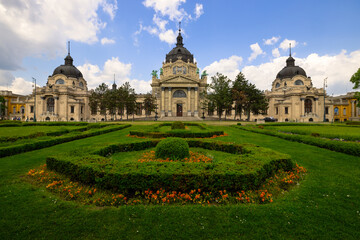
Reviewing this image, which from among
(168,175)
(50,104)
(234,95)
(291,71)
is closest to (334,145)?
(168,175)

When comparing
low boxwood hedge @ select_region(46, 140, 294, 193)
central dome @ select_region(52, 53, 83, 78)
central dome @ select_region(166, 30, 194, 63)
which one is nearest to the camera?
low boxwood hedge @ select_region(46, 140, 294, 193)

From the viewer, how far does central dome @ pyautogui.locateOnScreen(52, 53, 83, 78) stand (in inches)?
2569

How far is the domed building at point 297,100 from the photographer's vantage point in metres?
59.1

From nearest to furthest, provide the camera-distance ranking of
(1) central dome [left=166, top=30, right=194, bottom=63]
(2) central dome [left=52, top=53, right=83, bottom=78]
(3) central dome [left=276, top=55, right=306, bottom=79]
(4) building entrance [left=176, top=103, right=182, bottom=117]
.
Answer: (4) building entrance [left=176, top=103, right=182, bottom=117], (1) central dome [left=166, top=30, right=194, bottom=63], (2) central dome [left=52, top=53, right=83, bottom=78], (3) central dome [left=276, top=55, right=306, bottom=79]

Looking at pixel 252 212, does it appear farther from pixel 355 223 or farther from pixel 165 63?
pixel 165 63

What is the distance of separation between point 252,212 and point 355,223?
6.56 feet

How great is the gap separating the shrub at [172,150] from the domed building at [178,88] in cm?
4360

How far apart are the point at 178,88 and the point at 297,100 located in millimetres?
41288

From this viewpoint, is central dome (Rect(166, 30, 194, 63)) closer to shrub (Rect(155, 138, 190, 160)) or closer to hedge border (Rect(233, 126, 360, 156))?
hedge border (Rect(233, 126, 360, 156))

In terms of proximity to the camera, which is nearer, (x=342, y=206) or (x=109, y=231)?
(x=109, y=231)

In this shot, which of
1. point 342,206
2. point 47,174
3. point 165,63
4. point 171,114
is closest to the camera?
point 342,206

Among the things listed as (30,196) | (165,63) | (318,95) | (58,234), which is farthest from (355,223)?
(318,95)

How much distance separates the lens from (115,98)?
1828 inches

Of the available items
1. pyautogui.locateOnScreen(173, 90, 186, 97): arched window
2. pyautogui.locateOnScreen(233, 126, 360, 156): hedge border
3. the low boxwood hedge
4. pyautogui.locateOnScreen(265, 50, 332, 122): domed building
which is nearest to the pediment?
pyautogui.locateOnScreen(173, 90, 186, 97): arched window
